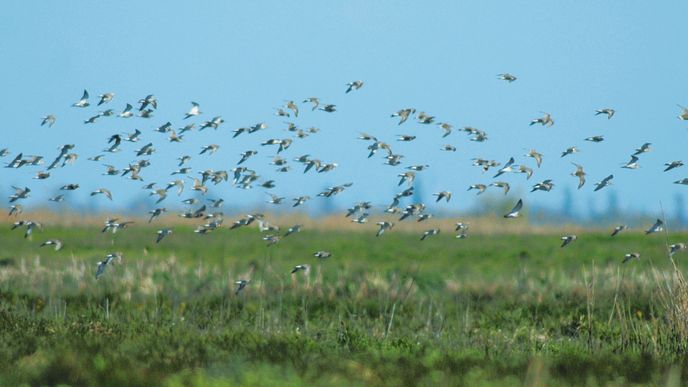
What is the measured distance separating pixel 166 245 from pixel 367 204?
12265 mm

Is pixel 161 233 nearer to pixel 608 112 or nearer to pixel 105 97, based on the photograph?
pixel 105 97

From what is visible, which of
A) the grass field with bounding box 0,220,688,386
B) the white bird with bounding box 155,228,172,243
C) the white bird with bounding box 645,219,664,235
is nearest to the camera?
the grass field with bounding box 0,220,688,386

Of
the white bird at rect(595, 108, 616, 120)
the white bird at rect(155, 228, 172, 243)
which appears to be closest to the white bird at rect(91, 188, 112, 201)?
the white bird at rect(155, 228, 172, 243)

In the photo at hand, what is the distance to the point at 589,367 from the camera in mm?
9828

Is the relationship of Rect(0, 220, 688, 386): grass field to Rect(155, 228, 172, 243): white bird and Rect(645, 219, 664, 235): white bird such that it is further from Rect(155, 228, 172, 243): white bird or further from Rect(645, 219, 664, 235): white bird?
Rect(155, 228, 172, 243): white bird

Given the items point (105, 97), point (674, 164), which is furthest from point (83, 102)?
point (674, 164)

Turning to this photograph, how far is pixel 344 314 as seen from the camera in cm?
1633

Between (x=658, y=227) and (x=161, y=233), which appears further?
(x=161, y=233)

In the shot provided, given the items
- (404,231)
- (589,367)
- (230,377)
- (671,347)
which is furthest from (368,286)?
(404,231)

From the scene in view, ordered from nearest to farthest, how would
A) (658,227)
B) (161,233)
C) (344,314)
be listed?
1. (658,227)
2. (161,233)
3. (344,314)

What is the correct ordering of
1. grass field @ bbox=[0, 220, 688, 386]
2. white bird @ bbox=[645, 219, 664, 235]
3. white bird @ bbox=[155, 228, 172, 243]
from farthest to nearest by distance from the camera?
1. white bird @ bbox=[155, 228, 172, 243]
2. white bird @ bbox=[645, 219, 664, 235]
3. grass field @ bbox=[0, 220, 688, 386]

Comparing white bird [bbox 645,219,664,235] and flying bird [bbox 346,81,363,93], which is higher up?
flying bird [bbox 346,81,363,93]

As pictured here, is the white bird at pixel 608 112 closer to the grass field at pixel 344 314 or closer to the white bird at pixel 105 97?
the grass field at pixel 344 314

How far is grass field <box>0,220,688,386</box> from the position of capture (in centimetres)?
908
